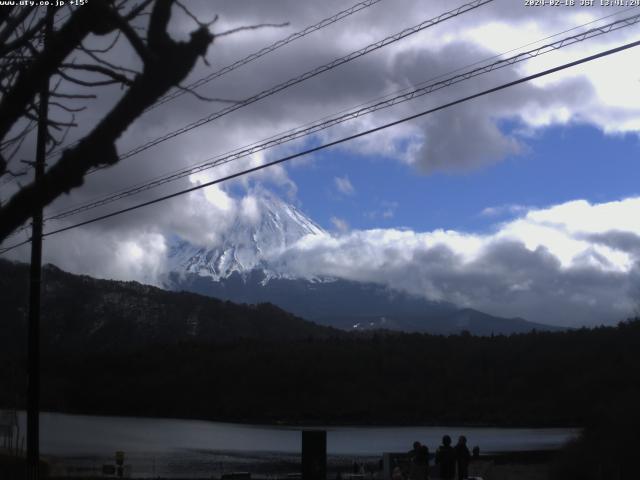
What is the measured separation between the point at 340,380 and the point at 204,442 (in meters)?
52.3

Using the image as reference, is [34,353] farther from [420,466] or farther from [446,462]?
[446,462]

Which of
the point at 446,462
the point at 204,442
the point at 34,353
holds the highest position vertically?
the point at 34,353

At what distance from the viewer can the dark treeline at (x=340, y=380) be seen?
127125 mm

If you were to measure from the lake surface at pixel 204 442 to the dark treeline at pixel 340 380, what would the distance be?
6.02m

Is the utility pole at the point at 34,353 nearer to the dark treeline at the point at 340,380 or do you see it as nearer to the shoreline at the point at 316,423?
the shoreline at the point at 316,423

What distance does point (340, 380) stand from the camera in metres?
141

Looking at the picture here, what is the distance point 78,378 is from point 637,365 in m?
79.2

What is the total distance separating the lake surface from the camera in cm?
5888

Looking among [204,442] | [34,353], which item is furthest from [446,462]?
[204,442]

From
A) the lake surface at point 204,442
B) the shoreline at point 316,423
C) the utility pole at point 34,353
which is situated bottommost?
the shoreline at point 316,423

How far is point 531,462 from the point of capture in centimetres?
4997

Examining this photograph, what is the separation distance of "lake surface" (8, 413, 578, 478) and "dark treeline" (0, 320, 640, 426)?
602 cm

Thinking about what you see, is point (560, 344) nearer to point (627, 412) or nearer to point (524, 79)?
point (627, 412)

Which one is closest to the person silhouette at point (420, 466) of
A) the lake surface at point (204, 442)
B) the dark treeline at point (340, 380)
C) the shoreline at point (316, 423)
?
the lake surface at point (204, 442)
